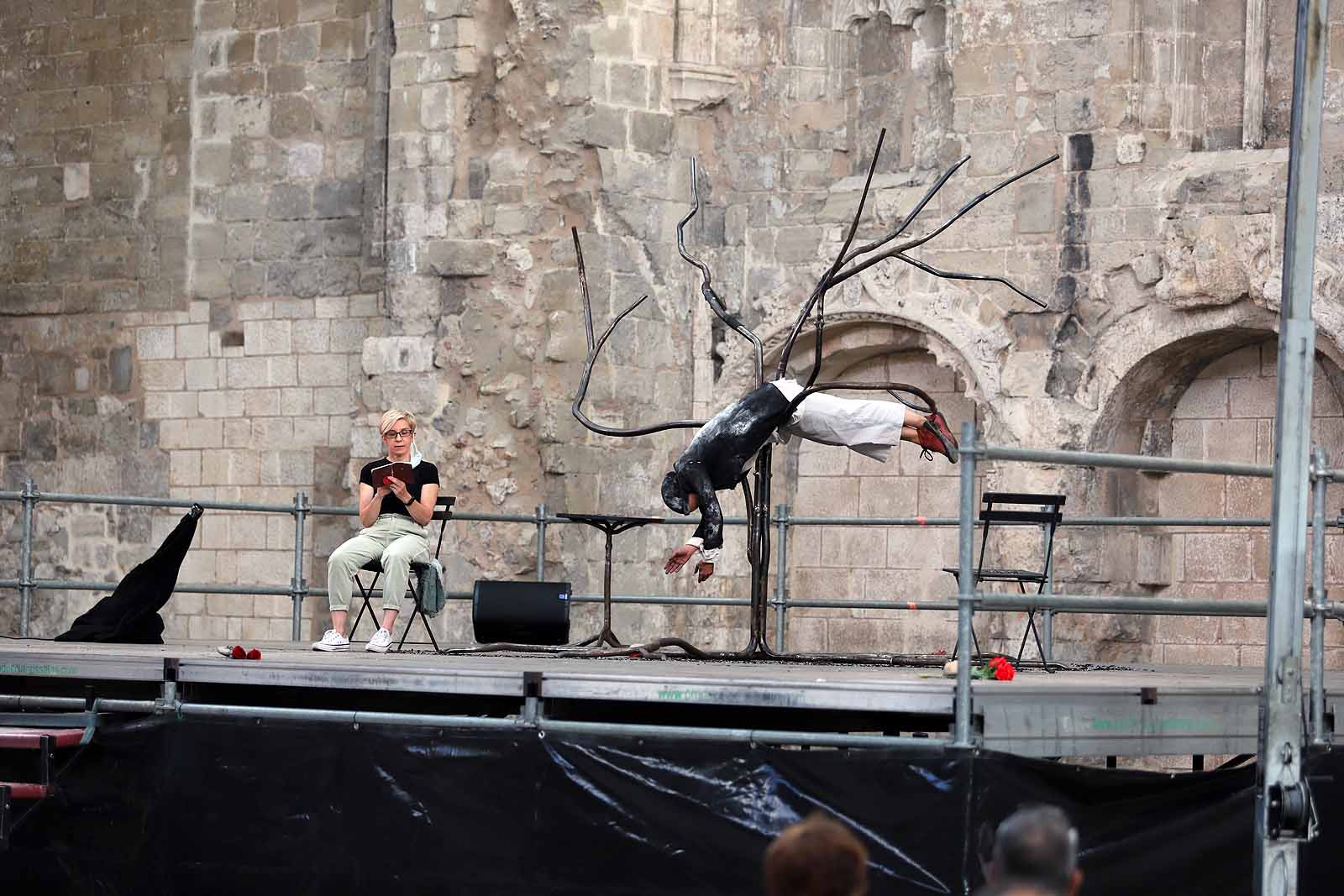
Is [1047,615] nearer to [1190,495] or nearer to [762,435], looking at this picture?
[1190,495]

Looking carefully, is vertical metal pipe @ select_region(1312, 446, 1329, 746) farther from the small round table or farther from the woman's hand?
the woman's hand

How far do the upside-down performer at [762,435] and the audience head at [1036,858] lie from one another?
474 cm

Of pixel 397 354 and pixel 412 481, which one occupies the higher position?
pixel 397 354

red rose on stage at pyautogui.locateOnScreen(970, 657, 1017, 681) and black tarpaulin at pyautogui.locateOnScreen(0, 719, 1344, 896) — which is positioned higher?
red rose on stage at pyautogui.locateOnScreen(970, 657, 1017, 681)

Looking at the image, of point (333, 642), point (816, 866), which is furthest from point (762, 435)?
point (816, 866)

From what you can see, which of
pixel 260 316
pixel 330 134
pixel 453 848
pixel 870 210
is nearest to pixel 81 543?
pixel 260 316

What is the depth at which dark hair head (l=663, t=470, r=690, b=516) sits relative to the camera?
874cm

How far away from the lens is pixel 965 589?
21.1 ft

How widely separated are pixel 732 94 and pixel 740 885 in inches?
287

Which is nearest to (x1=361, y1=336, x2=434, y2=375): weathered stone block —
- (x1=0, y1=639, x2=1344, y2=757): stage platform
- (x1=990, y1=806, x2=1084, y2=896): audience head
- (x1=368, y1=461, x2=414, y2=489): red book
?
(x1=368, y1=461, x2=414, y2=489): red book

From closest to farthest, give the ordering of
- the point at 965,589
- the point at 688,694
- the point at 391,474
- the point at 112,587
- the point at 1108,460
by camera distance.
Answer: the point at 965,589 → the point at 1108,460 → the point at 688,694 → the point at 391,474 → the point at 112,587

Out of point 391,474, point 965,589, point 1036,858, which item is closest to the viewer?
point 1036,858

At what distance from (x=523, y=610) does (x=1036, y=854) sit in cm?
582

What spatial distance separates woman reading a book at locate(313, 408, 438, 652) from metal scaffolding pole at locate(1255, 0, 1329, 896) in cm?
450
